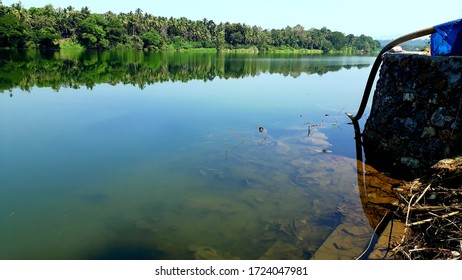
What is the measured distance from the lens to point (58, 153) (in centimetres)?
948

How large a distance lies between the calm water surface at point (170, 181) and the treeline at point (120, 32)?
59.7 meters

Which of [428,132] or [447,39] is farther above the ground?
[447,39]

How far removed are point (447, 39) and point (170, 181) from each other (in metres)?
7.96

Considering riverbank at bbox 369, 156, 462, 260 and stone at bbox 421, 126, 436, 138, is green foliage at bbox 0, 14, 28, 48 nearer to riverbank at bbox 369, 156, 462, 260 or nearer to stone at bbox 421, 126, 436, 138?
stone at bbox 421, 126, 436, 138

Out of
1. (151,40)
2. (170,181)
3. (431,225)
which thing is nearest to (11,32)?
(151,40)

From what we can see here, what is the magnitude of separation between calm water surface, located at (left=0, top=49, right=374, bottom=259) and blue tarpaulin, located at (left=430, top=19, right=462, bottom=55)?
370 centimetres

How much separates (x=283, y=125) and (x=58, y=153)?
8.45 meters

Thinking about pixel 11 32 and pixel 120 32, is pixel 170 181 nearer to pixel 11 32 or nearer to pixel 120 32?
pixel 11 32

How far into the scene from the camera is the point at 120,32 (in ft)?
273

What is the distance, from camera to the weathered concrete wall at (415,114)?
7.81 m

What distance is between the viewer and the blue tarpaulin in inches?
334
